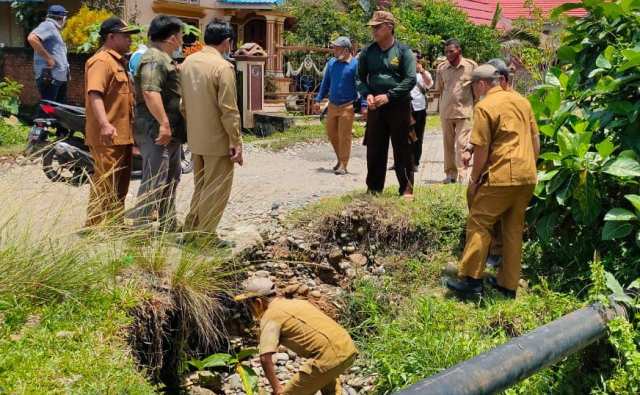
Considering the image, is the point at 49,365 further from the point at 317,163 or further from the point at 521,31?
the point at 521,31

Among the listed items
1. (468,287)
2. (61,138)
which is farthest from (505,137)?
(61,138)

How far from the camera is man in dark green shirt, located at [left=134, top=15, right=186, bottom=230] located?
18.4 ft

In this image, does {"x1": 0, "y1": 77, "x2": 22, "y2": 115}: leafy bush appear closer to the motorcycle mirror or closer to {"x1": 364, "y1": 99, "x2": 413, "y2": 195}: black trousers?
the motorcycle mirror

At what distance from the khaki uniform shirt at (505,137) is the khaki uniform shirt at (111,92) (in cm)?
286

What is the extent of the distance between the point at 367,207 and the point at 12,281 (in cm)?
365

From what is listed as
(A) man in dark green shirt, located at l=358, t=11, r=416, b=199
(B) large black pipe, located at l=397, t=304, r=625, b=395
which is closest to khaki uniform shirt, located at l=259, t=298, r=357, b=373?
(A) man in dark green shirt, located at l=358, t=11, r=416, b=199

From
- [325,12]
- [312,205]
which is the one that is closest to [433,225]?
[312,205]

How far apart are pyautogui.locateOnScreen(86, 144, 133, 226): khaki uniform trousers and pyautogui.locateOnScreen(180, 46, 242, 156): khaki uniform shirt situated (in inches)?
24.9

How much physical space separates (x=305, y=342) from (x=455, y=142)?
4.60m

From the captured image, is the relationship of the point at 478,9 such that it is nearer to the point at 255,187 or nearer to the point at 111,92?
the point at 255,187

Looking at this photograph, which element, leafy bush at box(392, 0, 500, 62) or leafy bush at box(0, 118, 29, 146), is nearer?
leafy bush at box(0, 118, 29, 146)

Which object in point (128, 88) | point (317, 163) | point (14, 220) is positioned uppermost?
point (128, 88)

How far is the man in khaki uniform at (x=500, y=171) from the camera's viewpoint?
5.19 m

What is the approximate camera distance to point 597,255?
5285mm
